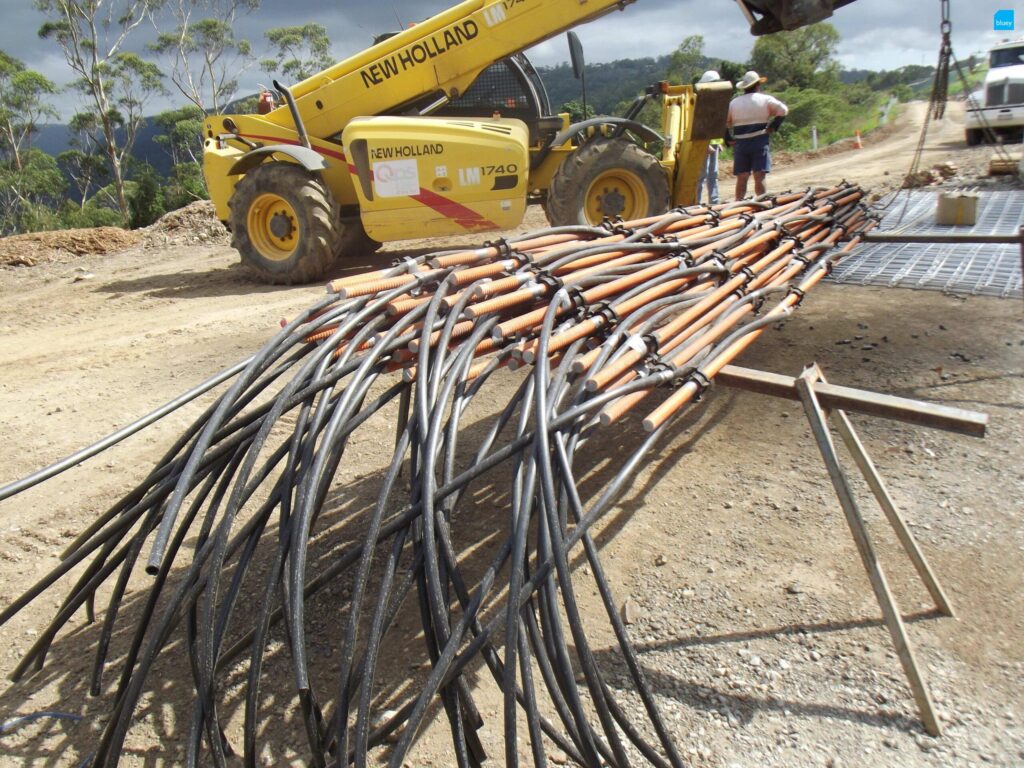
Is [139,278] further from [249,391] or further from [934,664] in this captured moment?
[934,664]

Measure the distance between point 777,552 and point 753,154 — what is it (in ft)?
21.4

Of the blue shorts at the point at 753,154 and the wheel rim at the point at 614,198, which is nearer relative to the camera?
the wheel rim at the point at 614,198

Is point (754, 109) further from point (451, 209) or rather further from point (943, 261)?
point (451, 209)

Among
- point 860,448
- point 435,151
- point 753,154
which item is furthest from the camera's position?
point 753,154

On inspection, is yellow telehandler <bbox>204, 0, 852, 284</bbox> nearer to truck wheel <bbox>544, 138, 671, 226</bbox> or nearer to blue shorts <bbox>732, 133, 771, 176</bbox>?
truck wheel <bbox>544, 138, 671, 226</bbox>

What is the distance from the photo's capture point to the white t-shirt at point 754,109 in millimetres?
7918

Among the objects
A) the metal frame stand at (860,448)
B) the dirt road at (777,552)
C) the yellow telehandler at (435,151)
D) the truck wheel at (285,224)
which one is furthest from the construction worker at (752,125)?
the metal frame stand at (860,448)

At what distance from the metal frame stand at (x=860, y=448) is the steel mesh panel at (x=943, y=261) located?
3267 millimetres

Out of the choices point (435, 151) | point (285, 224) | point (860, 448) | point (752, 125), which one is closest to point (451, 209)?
point (435, 151)

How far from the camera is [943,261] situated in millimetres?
5594

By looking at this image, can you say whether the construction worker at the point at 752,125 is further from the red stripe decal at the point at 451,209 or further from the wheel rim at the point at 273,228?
the wheel rim at the point at 273,228

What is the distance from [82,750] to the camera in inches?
84.7

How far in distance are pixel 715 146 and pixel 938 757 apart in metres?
9.64

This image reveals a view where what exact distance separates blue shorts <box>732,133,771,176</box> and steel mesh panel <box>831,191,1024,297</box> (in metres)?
1.90
